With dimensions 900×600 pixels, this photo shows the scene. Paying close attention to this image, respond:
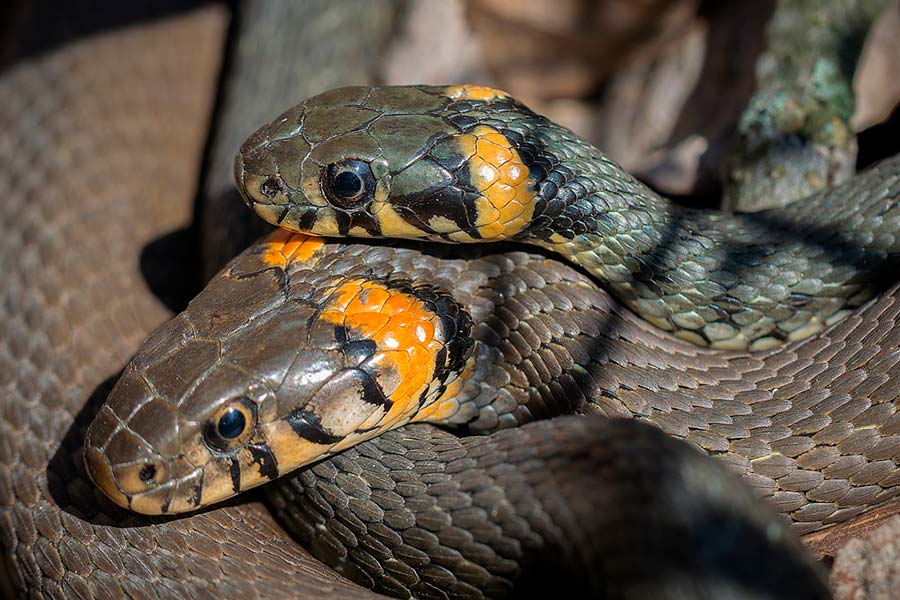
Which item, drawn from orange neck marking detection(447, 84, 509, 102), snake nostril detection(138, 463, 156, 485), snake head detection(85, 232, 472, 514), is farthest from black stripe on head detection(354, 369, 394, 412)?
orange neck marking detection(447, 84, 509, 102)

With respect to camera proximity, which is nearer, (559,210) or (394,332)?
(394,332)

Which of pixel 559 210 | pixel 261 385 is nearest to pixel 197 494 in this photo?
pixel 261 385

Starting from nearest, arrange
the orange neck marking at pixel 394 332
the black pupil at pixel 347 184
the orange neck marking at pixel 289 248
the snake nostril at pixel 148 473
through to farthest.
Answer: the snake nostril at pixel 148 473, the orange neck marking at pixel 394 332, the black pupil at pixel 347 184, the orange neck marking at pixel 289 248

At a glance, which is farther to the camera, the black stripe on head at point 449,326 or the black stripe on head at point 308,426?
the black stripe on head at point 449,326

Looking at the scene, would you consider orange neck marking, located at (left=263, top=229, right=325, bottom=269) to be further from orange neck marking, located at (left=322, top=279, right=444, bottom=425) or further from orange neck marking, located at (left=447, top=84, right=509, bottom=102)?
orange neck marking, located at (left=447, top=84, right=509, bottom=102)

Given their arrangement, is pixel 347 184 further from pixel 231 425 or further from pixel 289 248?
pixel 231 425

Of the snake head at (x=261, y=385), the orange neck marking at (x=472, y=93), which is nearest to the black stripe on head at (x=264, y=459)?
the snake head at (x=261, y=385)

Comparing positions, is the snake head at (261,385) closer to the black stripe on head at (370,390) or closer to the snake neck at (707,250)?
the black stripe on head at (370,390)

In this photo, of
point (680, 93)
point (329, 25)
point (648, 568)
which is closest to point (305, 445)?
point (648, 568)
